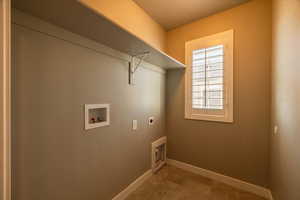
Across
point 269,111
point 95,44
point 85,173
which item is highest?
point 95,44

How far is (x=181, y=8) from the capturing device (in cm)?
198

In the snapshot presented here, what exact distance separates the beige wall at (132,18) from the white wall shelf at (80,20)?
0.43 feet

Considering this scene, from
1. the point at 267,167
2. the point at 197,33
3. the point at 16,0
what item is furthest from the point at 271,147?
the point at 16,0

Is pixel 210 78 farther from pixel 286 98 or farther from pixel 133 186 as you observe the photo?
pixel 133 186

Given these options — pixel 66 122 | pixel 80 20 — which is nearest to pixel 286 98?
pixel 80 20

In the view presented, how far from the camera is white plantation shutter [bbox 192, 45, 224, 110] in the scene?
204 centimetres

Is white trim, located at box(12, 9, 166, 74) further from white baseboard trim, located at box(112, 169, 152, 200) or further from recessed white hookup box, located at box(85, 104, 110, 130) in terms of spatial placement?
white baseboard trim, located at box(112, 169, 152, 200)

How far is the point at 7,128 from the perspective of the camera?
61 cm

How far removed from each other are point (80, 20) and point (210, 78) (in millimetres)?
1877

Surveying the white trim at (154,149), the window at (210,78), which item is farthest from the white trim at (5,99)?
the window at (210,78)

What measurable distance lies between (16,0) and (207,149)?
2620mm

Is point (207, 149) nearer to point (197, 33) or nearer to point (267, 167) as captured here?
point (267, 167)

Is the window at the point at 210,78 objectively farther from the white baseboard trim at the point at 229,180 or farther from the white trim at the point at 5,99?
the white trim at the point at 5,99

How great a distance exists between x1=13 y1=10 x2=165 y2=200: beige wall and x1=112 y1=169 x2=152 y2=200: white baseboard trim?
0.07 meters
